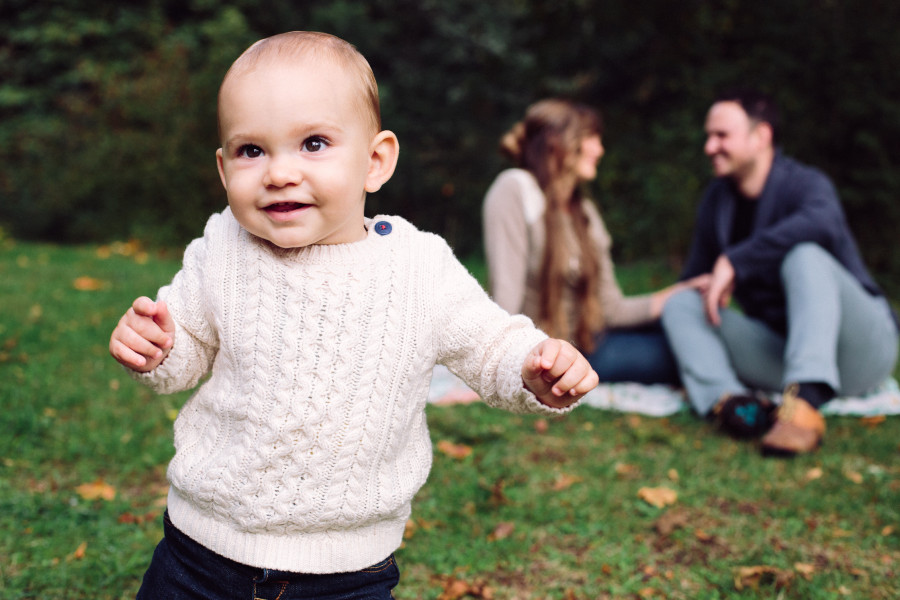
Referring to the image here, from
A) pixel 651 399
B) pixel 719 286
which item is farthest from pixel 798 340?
pixel 651 399

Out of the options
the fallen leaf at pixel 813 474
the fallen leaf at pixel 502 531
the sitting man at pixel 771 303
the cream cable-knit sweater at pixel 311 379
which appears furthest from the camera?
the sitting man at pixel 771 303

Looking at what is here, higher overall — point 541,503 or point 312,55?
point 312,55

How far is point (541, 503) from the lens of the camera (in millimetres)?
2693

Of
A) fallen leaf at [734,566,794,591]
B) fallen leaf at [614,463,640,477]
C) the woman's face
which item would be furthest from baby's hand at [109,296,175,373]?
the woman's face

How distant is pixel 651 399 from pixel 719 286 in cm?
70

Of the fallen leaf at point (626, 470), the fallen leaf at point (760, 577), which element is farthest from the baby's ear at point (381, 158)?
the fallen leaf at point (626, 470)

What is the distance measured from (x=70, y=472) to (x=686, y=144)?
7448mm

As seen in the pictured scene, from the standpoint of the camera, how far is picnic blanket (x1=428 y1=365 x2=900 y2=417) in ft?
12.7

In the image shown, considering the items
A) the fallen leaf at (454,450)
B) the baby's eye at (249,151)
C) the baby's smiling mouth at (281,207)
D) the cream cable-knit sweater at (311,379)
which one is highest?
the baby's eye at (249,151)

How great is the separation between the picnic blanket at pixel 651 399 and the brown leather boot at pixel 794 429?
0.67 metres

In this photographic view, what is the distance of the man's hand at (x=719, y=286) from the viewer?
12.5 feet

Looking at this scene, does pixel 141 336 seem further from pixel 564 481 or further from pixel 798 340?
pixel 798 340

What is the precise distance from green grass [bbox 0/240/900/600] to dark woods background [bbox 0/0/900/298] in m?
4.72

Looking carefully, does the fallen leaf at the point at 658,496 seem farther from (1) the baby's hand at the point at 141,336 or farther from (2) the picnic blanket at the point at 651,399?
(1) the baby's hand at the point at 141,336
